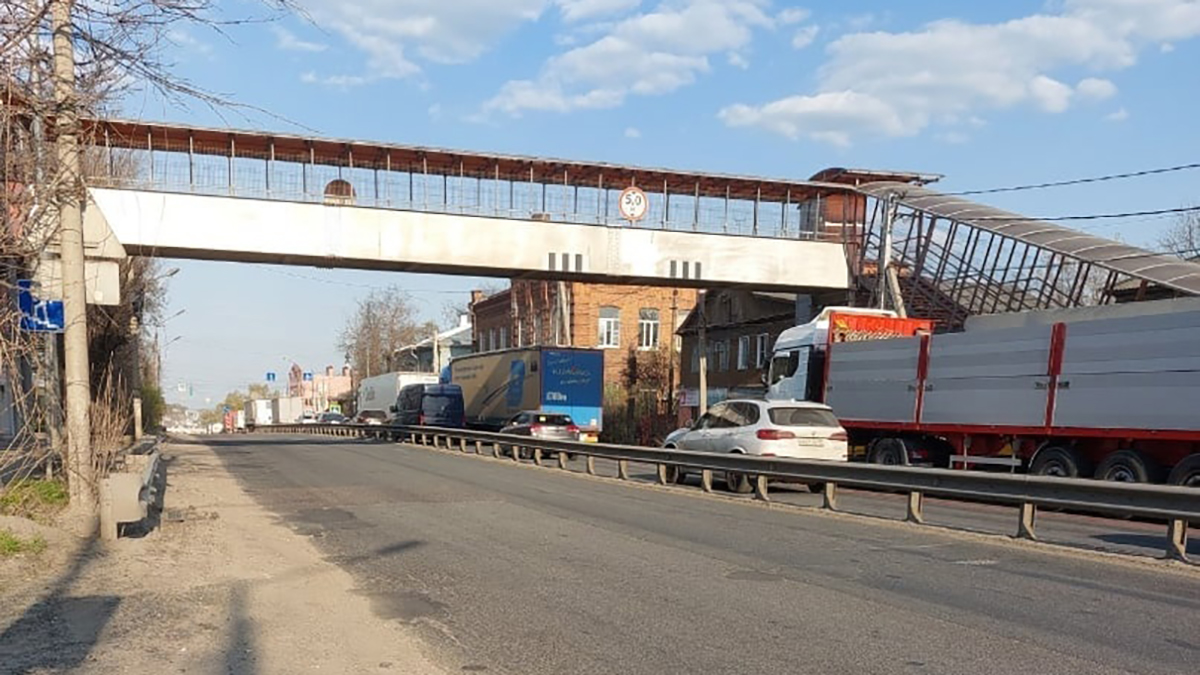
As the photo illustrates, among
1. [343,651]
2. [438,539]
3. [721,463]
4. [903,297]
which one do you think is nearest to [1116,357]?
[721,463]

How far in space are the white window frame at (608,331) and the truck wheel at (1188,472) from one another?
156ft

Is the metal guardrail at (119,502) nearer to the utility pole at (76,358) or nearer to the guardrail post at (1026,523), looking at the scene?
the utility pole at (76,358)

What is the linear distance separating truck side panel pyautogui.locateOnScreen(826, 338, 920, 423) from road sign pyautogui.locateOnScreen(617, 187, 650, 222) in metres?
10.8

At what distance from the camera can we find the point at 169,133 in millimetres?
26938

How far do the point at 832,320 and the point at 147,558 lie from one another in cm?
1557

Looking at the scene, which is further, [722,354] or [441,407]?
[722,354]

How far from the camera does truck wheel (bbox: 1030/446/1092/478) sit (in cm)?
1523

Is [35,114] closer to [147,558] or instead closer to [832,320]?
[147,558]

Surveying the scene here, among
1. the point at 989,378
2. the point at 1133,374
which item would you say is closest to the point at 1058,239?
the point at 989,378

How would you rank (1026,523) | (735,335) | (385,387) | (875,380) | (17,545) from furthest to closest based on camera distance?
(385,387)
(735,335)
(875,380)
(1026,523)
(17,545)

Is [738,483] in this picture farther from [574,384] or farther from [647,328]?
[647,328]

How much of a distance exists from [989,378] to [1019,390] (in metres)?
0.77

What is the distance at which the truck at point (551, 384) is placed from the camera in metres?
35.6

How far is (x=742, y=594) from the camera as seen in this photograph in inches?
310
